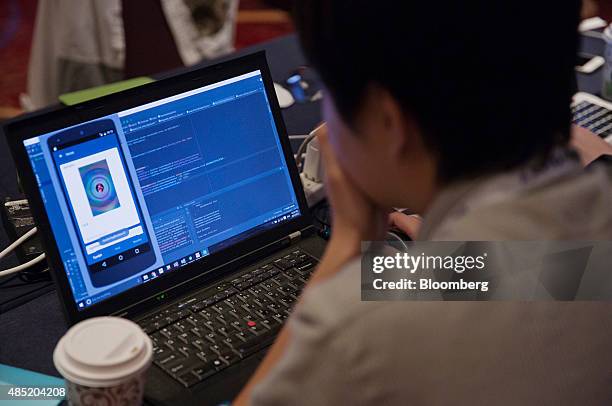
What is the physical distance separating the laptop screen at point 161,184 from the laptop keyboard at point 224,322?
6 cm

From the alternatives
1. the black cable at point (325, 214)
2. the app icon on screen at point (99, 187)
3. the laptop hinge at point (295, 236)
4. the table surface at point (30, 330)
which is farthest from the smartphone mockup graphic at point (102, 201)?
the black cable at point (325, 214)

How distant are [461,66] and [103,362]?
481 mm

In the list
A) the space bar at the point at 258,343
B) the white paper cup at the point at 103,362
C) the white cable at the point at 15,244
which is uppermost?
the white cable at the point at 15,244

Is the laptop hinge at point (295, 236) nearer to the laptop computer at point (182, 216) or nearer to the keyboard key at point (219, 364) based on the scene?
the laptop computer at point (182, 216)

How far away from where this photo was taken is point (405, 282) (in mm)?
798

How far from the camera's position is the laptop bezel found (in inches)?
40.3

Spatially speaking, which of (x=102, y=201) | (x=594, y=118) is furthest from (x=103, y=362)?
(x=594, y=118)

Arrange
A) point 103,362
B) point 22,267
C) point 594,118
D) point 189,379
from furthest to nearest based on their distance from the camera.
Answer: point 594,118 < point 22,267 < point 189,379 < point 103,362

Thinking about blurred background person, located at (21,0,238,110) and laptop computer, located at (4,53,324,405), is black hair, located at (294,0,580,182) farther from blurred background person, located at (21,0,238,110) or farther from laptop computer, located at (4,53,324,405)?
blurred background person, located at (21,0,238,110)

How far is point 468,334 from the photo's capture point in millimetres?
694

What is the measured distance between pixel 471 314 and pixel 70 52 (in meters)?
2.19

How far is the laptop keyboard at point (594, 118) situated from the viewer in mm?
1695

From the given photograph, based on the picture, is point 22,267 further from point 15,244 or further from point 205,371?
point 205,371

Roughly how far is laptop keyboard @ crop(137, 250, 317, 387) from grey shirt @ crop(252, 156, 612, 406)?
29 cm
